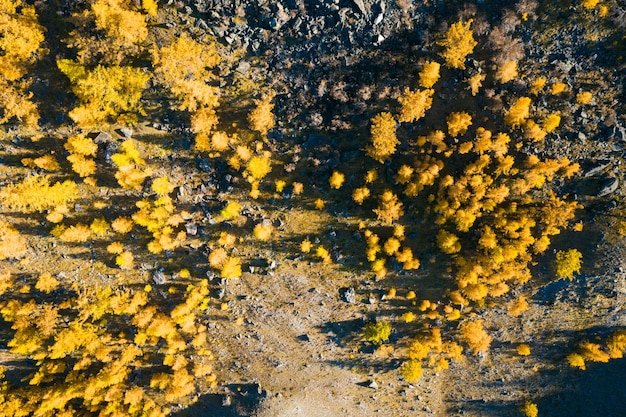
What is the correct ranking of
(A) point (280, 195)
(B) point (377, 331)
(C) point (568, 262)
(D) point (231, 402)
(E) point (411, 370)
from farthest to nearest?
(D) point (231, 402)
(E) point (411, 370)
(B) point (377, 331)
(A) point (280, 195)
(C) point (568, 262)

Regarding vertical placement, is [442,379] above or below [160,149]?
below

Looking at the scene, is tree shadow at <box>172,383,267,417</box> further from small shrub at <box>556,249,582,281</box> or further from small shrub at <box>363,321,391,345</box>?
small shrub at <box>556,249,582,281</box>

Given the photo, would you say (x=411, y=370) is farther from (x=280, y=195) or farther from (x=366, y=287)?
(x=280, y=195)

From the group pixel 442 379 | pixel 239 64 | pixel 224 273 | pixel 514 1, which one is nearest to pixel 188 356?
pixel 224 273

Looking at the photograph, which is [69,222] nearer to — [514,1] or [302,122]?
[302,122]

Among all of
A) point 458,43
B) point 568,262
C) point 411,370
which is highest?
point 458,43

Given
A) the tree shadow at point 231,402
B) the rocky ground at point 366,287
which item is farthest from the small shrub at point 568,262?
the tree shadow at point 231,402

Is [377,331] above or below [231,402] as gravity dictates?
above

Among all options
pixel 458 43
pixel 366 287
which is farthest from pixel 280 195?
pixel 458 43

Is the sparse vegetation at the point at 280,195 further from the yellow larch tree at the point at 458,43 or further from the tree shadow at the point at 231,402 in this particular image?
the tree shadow at the point at 231,402

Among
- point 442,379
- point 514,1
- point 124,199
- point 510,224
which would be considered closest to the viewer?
point 514,1

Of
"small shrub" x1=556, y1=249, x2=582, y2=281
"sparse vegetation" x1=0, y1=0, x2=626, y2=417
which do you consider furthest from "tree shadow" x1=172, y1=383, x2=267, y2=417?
"small shrub" x1=556, y1=249, x2=582, y2=281
